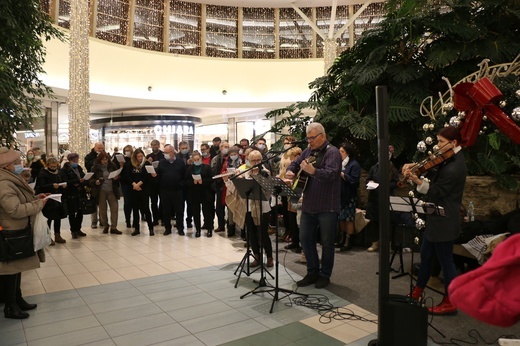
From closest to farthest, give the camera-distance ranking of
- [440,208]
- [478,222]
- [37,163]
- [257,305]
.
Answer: [440,208] < [257,305] < [478,222] < [37,163]

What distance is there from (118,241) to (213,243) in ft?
5.88

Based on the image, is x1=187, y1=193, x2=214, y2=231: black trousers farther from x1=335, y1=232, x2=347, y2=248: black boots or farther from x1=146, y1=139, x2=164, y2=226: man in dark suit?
x1=335, y1=232, x2=347, y2=248: black boots

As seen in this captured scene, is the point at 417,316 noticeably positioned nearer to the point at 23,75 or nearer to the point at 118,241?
the point at 23,75

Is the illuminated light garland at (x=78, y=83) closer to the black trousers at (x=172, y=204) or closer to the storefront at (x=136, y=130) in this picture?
the black trousers at (x=172, y=204)

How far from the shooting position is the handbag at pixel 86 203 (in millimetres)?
7500

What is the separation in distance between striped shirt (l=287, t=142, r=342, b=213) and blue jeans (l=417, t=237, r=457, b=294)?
3.77ft

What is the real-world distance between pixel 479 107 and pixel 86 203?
6.67 metres

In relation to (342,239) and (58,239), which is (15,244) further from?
(342,239)

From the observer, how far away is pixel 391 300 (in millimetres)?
2943

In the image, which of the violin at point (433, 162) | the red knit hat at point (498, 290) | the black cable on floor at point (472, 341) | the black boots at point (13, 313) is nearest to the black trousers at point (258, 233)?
the violin at point (433, 162)

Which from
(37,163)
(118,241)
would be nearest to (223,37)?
(37,163)

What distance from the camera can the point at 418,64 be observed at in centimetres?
728

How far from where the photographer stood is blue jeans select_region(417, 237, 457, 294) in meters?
3.65

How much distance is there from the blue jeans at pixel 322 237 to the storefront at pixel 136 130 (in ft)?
37.1
